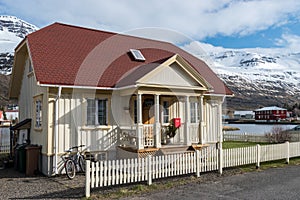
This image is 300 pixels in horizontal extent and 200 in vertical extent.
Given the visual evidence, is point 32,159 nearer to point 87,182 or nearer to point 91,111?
point 91,111

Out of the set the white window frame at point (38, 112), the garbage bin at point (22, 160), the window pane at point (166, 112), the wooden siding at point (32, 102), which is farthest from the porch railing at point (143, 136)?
the garbage bin at point (22, 160)

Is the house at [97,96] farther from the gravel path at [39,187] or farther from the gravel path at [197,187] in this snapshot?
the gravel path at [197,187]

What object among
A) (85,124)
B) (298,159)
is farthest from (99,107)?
(298,159)

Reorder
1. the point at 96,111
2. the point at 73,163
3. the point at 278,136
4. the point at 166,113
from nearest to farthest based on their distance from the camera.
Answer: the point at 73,163, the point at 96,111, the point at 166,113, the point at 278,136

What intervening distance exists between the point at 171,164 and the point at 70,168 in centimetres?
415

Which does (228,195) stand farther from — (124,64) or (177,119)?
(124,64)

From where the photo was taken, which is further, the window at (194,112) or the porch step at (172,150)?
the window at (194,112)

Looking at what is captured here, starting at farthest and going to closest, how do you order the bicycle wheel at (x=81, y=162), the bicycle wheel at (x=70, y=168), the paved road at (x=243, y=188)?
the bicycle wheel at (x=81, y=162)
the bicycle wheel at (x=70, y=168)
the paved road at (x=243, y=188)

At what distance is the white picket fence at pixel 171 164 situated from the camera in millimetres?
9922

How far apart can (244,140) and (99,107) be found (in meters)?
18.5

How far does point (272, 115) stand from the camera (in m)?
118

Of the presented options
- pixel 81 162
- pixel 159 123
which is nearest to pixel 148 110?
pixel 159 123

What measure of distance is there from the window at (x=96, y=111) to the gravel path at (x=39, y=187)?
106 inches

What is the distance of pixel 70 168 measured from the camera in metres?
12.5
